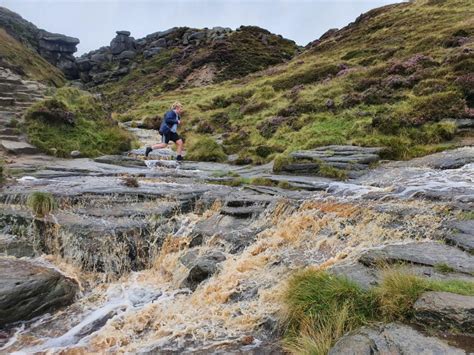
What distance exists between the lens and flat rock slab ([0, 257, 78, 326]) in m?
8.06

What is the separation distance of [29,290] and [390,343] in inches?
262

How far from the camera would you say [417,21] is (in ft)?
154

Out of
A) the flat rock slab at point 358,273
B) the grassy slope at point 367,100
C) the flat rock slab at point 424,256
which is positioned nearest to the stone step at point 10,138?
the grassy slope at point 367,100

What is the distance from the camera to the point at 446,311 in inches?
221

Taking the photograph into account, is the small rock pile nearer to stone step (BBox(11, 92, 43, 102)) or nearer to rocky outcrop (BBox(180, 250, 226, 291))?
stone step (BBox(11, 92, 43, 102))

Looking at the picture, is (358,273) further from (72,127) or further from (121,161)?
(72,127)

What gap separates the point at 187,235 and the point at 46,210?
12.7 feet

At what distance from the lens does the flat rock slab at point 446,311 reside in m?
5.46

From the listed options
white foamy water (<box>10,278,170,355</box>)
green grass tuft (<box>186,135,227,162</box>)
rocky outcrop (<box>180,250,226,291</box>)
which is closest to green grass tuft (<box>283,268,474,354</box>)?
rocky outcrop (<box>180,250,226,291</box>)

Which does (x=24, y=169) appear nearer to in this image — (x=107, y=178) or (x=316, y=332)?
(x=107, y=178)

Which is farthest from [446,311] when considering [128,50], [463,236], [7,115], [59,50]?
[128,50]

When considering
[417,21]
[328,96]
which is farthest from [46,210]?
[417,21]

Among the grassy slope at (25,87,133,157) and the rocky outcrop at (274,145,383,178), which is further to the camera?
the grassy slope at (25,87,133,157)

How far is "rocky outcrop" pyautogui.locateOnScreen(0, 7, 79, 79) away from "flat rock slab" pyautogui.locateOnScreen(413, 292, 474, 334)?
9279 cm
